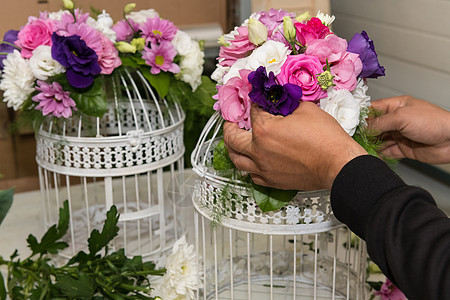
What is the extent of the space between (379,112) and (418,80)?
1.76ft

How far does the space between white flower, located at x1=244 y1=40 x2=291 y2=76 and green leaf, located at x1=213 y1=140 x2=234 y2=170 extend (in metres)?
0.14

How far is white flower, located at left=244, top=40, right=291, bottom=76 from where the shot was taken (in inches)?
27.9

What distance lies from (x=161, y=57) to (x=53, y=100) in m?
0.22

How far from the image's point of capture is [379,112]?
2.90 feet

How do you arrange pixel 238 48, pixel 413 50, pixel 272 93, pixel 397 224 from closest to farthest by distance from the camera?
pixel 397 224, pixel 272 93, pixel 238 48, pixel 413 50

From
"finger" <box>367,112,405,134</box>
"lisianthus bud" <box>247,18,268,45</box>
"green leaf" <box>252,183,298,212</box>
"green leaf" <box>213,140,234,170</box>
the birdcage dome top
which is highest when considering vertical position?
"lisianthus bud" <box>247,18,268,45</box>

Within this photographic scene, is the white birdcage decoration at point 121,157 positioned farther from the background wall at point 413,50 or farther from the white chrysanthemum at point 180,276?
the background wall at point 413,50

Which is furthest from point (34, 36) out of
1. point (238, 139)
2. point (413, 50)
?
point (413, 50)

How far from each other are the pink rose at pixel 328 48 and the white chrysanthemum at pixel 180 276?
1.30 feet

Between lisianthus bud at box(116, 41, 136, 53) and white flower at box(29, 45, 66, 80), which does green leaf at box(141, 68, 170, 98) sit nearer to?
lisianthus bud at box(116, 41, 136, 53)

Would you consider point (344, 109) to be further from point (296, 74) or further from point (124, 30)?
point (124, 30)

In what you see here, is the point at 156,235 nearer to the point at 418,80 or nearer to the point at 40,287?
the point at 40,287

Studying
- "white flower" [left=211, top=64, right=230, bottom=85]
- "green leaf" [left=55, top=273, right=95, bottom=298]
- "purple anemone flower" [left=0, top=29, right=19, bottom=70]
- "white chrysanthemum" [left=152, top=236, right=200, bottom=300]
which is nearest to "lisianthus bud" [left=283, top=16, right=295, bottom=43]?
"white flower" [left=211, top=64, right=230, bottom=85]

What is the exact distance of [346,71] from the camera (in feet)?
2.39
